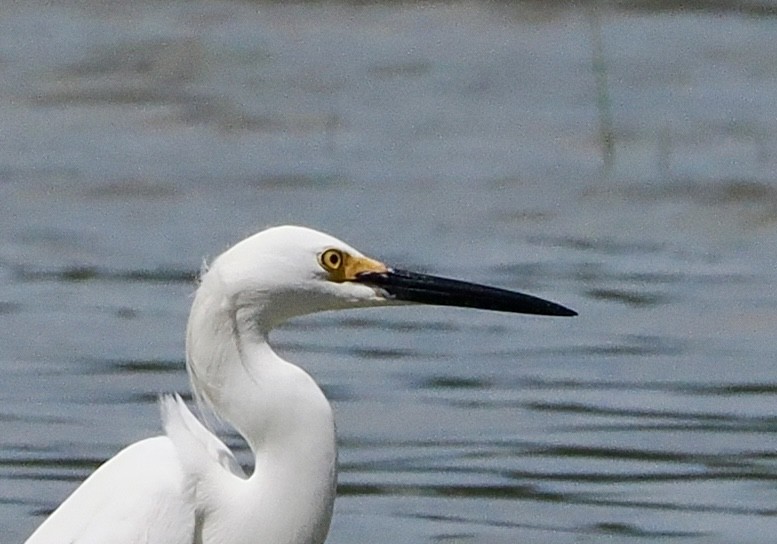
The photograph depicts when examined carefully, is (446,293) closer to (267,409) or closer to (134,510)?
(267,409)

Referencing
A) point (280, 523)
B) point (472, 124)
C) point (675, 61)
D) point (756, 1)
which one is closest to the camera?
point (280, 523)

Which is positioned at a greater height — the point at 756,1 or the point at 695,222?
the point at 756,1

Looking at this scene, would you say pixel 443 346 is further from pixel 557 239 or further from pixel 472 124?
pixel 472 124

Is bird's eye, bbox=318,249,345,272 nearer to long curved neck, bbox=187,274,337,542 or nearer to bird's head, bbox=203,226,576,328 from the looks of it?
bird's head, bbox=203,226,576,328

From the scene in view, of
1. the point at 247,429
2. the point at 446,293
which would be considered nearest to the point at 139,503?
the point at 247,429

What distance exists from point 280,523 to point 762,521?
2.55 meters

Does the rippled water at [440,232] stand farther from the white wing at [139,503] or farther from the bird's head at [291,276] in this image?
the bird's head at [291,276]

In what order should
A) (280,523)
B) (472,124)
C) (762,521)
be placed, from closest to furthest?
1. (280,523)
2. (762,521)
3. (472,124)

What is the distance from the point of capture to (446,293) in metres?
6.63

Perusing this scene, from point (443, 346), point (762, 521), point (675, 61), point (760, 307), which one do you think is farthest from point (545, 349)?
point (675, 61)

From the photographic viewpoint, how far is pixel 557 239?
12.2 m

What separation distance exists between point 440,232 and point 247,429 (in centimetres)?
606

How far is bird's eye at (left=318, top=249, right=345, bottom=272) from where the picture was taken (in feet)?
20.5

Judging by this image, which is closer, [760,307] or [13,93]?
[760,307]
